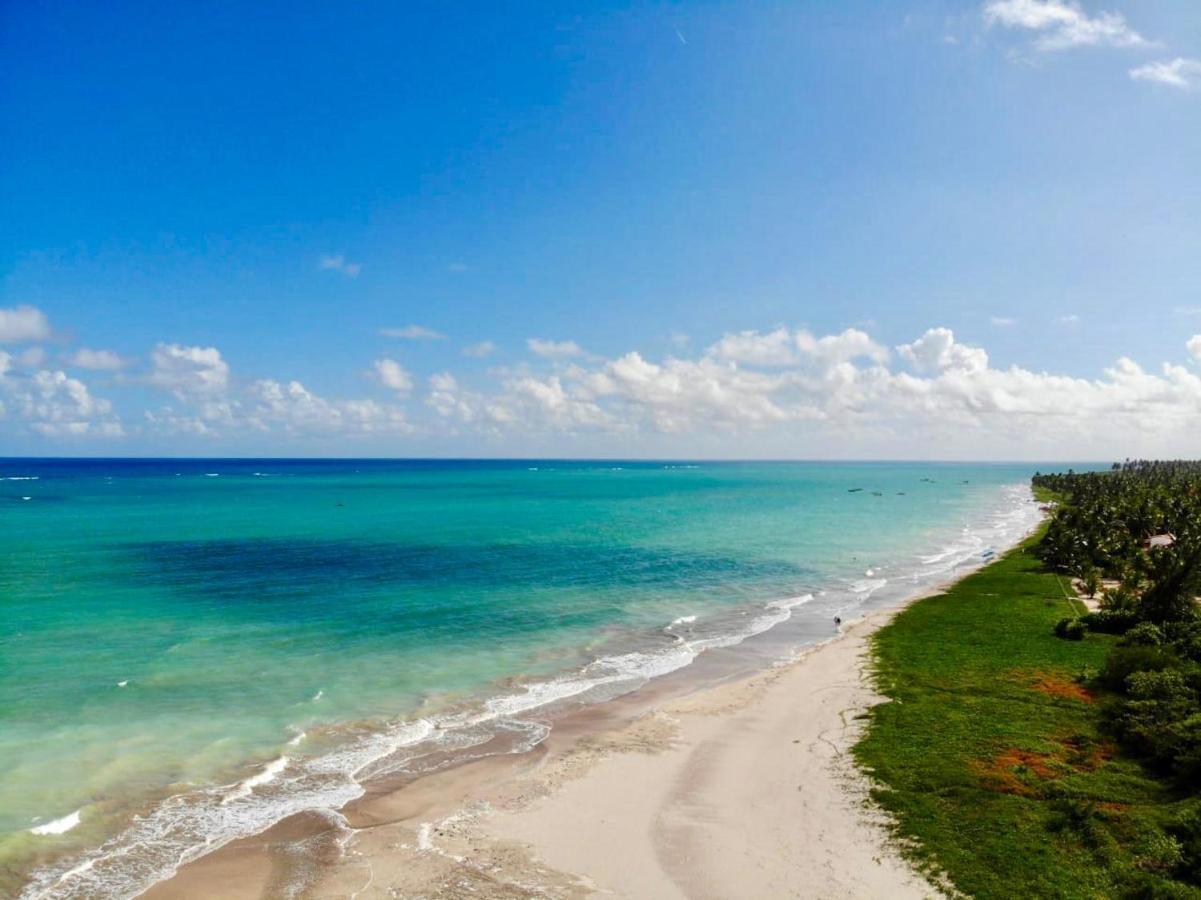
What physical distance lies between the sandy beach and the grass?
1476 millimetres

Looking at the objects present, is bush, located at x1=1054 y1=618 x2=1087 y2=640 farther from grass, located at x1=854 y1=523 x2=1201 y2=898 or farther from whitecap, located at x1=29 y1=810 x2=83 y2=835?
whitecap, located at x1=29 y1=810 x2=83 y2=835

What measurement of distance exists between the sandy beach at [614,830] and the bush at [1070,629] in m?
21.1

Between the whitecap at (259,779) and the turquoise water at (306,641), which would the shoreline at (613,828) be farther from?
the whitecap at (259,779)

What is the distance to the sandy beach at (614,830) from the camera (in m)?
18.7

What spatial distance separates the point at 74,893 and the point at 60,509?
136812mm

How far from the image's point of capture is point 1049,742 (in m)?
26.0

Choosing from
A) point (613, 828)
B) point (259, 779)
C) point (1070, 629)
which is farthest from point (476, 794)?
point (1070, 629)

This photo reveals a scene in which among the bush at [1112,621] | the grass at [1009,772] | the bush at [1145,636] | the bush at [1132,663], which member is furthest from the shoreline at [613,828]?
the bush at [1112,621]

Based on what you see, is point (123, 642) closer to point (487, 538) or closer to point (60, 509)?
point (487, 538)

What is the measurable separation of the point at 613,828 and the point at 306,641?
27.7 metres

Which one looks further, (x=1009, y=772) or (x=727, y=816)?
(x=1009, y=772)

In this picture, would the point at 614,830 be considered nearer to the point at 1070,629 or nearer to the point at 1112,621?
the point at 1070,629

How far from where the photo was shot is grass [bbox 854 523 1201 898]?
1812 centimetres

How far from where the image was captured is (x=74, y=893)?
18453 millimetres
